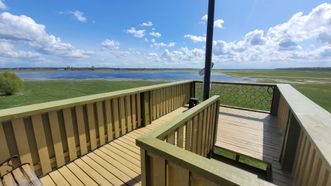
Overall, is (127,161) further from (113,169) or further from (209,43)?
(209,43)

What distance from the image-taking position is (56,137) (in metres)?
2.28

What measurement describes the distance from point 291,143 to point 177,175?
207cm

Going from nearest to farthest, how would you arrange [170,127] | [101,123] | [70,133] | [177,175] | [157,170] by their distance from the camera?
[177,175] → [157,170] → [170,127] → [70,133] → [101,123]

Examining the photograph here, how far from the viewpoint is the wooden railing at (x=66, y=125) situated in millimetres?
1904

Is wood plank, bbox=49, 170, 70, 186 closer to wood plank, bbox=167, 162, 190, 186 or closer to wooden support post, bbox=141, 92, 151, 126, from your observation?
wood plank, bbox=167, 162, 190, 186

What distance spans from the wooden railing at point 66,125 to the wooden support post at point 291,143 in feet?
9.13

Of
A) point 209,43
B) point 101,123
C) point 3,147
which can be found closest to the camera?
point 3,147

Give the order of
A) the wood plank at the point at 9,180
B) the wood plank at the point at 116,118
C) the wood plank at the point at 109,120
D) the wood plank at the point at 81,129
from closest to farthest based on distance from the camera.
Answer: the wood plank at the point at 9,180, the wood plank at the point at 81,129, the wood plank at the point at 109,120, the wood plank at the point at 116,118

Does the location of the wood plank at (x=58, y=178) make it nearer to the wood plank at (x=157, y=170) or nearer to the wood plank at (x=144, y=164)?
the wood plank at (x=144, y=164)

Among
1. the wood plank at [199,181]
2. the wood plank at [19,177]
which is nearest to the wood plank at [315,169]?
the wood plank at [199,181]

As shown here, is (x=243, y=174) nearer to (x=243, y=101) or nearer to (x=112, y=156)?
(x=112, y=156)

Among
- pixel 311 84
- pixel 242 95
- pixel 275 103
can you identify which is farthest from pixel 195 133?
pixel 311 84

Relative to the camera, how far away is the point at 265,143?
3.34 metres

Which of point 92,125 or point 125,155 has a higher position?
point 92,125
